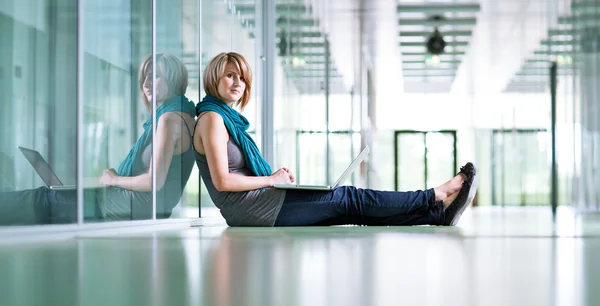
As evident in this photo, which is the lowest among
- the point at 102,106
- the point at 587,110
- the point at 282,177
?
the point at 282,177

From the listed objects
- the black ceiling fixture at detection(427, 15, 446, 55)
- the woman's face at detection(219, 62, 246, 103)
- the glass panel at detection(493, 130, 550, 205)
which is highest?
the black ceiling fixture at detection(427, 15, 446, 55)

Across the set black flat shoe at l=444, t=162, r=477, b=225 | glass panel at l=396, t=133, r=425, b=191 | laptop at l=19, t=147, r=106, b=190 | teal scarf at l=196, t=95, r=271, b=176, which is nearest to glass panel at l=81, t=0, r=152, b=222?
laptop at l=19, t=147, r=106, b=190

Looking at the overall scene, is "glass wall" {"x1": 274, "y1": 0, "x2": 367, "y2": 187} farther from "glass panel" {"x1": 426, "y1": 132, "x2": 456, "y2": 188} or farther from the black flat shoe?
"glass panel" {"x1": 426, "y1": 132, "x2": 456, "y2": 188}

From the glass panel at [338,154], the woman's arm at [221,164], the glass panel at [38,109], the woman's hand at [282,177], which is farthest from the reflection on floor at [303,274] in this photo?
the glass panel at [338,154]

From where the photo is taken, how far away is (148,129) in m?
4.76

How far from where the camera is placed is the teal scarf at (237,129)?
173 inches

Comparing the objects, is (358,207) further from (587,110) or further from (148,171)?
(587,110)

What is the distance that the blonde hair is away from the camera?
473 cm

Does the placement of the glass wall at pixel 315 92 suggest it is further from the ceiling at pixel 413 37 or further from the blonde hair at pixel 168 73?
the blonde hair at pixel 168 73

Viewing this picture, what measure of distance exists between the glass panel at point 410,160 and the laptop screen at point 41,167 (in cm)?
2166

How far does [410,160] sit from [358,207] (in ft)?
69.6

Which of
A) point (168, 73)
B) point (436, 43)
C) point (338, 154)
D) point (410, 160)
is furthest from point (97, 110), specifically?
point (410, 160)

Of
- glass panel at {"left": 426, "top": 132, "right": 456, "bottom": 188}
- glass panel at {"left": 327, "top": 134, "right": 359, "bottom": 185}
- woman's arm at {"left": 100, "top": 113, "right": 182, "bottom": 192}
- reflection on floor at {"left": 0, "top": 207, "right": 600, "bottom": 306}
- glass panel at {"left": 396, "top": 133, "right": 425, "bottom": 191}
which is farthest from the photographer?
glass panel at {"left": 396, "top": 133, "right": 425, "bottom": 191}

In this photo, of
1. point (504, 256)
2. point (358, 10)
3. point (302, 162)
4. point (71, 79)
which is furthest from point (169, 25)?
point (358, 10)
